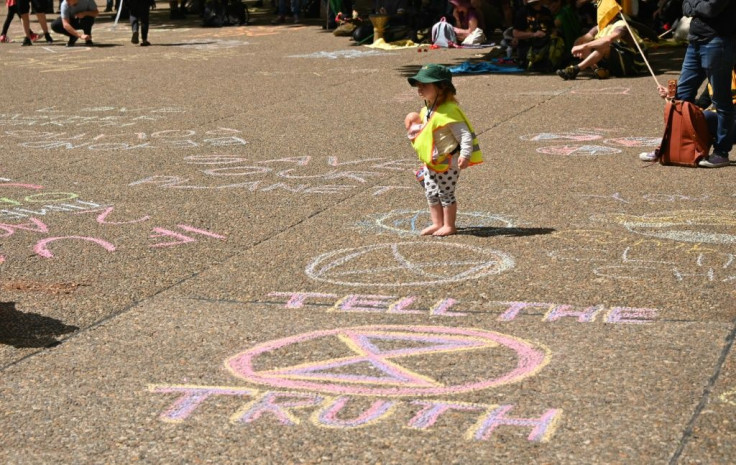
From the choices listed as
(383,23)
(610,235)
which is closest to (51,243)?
(610,235)

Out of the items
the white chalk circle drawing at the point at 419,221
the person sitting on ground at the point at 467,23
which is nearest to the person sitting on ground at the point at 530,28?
the person sitting on ground at the point at 467,23

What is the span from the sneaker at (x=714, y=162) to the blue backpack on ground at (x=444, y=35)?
9591 mm

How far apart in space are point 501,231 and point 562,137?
3.23m

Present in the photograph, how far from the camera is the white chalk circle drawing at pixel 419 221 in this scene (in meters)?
6.44

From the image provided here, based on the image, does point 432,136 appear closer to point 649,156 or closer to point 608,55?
point 649,156

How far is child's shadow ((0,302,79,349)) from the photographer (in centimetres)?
473

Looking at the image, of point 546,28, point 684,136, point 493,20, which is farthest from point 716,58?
point 493,20

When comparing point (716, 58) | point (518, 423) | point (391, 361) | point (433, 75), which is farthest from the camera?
point (716, 58)

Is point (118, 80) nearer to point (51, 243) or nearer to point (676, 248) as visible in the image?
point (51, 243)

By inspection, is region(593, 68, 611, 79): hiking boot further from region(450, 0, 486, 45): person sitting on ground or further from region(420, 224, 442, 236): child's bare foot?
region(420, 224, 442, 236): child's bare foot

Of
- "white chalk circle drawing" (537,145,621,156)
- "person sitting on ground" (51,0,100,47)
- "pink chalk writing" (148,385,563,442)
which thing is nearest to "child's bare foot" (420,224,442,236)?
"pink chalk writing" (148,385,563,442)

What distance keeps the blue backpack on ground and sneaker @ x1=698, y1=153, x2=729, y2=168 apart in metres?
9.59

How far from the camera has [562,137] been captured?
9320mm

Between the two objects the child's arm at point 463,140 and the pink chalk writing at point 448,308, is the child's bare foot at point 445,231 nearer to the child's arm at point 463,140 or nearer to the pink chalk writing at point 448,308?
the child's arm at point 463,140
